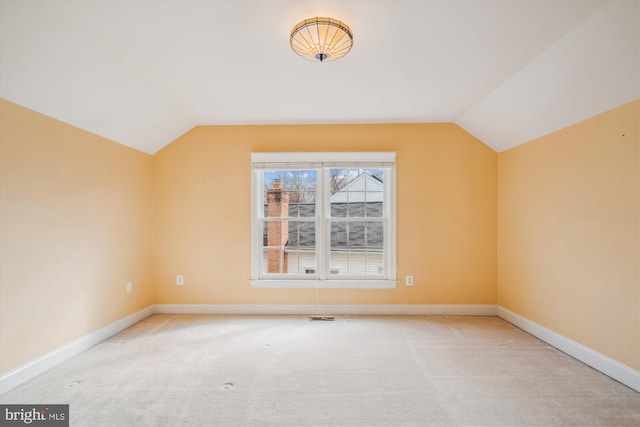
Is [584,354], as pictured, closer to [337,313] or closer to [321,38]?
[337,313]

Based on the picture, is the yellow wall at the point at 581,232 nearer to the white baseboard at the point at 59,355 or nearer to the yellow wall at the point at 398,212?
the yellow wall at the point at 398,212

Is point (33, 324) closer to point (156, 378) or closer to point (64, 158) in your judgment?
point (156, 378)

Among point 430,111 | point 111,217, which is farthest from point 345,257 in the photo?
point 111,217

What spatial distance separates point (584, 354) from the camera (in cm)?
255

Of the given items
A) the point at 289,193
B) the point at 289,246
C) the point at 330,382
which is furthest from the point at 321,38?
the point at 289,246

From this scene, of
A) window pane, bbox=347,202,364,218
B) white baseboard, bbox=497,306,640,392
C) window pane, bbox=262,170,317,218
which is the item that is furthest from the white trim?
white baseboard, bbox=497,306,640,392

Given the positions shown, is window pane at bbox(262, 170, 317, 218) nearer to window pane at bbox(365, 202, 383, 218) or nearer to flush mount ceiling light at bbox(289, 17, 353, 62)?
window pane at bbox(365, 202, 383, 218)

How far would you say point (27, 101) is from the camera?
2221 mm

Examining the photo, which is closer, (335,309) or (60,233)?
(60,233)

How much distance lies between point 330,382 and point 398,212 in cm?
229

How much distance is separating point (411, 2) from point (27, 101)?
9.23 feet

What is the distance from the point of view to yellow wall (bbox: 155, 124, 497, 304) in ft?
12.6

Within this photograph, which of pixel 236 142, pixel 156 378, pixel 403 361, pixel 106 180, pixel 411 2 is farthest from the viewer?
pixel 236 142

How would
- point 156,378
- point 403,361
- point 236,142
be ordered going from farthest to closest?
point 236,142 → point 403,361 → point 156,378
